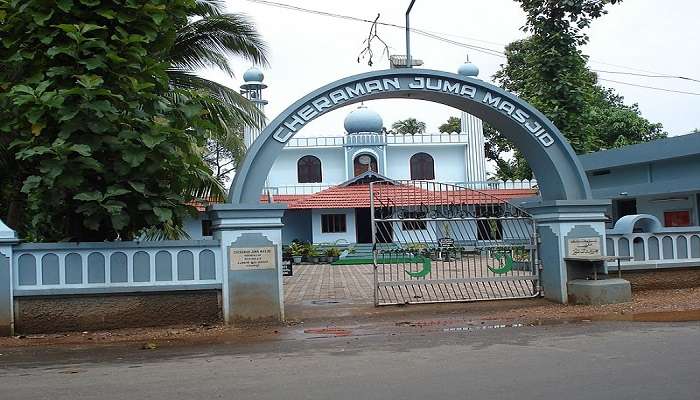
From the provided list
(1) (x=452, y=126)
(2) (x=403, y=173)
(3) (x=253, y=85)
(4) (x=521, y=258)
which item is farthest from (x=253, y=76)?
(4) (x=521, y=258)

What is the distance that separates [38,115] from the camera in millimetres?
9945

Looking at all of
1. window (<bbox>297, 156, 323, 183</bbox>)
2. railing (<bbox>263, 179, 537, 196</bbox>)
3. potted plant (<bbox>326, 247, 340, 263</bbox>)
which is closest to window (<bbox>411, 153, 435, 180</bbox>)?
railing (<bbox>263, 179, 537, 196</bbox>)

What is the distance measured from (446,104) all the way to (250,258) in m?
4.54

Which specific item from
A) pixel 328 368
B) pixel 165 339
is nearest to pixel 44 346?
pixel 165 339

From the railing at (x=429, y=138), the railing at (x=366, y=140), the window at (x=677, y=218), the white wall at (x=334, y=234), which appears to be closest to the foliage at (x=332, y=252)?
the white wall at (x=334, y=234)

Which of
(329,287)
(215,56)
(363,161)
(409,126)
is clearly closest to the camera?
(215,56)

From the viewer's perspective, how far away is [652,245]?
13.2 m

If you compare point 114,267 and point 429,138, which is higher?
point 429,138

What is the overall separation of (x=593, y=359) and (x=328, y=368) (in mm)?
2727

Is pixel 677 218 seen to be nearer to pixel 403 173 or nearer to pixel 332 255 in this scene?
pixel 332 255

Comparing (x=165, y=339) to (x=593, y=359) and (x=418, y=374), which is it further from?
(x=593, y=359)

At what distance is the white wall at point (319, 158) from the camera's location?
126 ft

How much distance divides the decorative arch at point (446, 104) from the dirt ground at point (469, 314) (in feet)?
6.69

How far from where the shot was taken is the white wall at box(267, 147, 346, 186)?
126 feet
